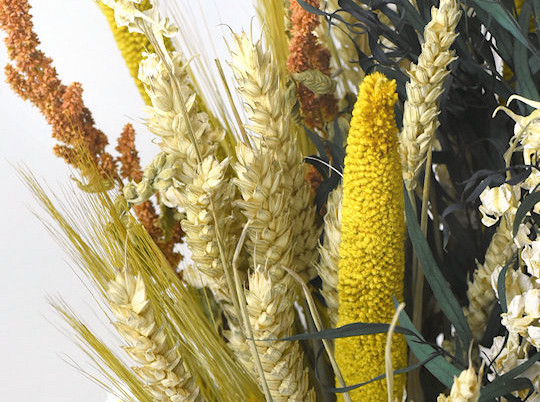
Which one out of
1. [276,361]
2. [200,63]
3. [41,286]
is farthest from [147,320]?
[41,286]

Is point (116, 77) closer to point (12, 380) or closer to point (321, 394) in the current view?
point (12, 380)

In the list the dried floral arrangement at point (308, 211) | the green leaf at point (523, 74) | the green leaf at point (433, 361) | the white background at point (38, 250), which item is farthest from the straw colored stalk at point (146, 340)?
the white background at point (38, 250)

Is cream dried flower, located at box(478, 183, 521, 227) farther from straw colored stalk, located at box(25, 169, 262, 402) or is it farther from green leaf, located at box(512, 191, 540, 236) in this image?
straw colored stalk, located at box(25, 169, 262, 402)

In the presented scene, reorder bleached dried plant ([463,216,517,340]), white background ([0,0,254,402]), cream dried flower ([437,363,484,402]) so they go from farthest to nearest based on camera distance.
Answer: white background ([0,0,254,402])
bleached dried plant ([463,216,517,340])
cream dried flower ([437,363,484,402])

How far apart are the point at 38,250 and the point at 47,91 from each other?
1.57 feet

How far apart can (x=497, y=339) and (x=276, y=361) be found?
0.11m

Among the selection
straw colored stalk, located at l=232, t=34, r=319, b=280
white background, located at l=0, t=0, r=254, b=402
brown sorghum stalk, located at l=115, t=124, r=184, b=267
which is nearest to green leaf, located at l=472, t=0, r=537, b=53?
straw colored stalk, located at l=232, t=34, r=319, b=280

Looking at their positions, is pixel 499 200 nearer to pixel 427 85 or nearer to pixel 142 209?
pixel 427 85

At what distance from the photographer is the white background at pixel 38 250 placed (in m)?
0.77

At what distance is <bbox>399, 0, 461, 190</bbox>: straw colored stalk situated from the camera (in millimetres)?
280

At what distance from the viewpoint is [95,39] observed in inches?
31.8

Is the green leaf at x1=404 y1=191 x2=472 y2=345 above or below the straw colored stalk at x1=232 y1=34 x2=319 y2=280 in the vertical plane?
below

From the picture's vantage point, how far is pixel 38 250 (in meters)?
0.79

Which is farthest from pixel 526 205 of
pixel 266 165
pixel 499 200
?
pixel 266 165
